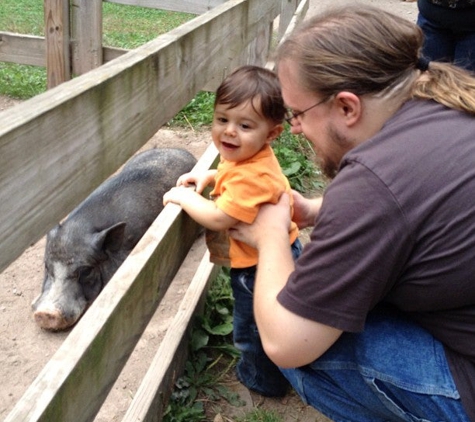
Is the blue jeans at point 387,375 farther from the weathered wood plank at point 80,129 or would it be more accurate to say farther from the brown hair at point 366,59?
the weathered wood plank at point 80,129

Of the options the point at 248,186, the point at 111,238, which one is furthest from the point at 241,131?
the point at 111,238

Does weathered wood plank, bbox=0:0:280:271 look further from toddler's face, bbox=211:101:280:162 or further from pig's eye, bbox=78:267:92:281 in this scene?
pig's eye, bbox=78:267:92:281

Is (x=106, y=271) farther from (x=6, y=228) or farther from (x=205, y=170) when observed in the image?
(x=6, y=228)

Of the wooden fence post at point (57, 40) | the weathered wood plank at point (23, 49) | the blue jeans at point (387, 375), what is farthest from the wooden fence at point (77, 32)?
the blue jeans at point (387, 375)

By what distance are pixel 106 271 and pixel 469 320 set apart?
11.2ft

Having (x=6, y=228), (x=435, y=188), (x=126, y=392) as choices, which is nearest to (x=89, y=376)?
(x=6, y=228)

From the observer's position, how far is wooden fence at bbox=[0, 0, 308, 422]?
4.47 ft

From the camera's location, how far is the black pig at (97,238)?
14.7ft

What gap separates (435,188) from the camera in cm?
171

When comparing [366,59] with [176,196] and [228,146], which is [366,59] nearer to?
[228,146]

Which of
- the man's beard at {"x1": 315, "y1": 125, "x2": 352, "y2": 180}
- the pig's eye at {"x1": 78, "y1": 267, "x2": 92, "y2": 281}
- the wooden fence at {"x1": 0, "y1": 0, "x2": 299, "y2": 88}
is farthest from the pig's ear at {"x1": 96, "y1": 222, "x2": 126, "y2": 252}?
the man's beard at {"x1": 315, "y1": 125, "x2": 352, "y2": 180}

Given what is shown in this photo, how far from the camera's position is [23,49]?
268 inches

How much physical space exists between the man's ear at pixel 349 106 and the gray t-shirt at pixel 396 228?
0.12 metres

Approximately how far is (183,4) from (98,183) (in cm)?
483
